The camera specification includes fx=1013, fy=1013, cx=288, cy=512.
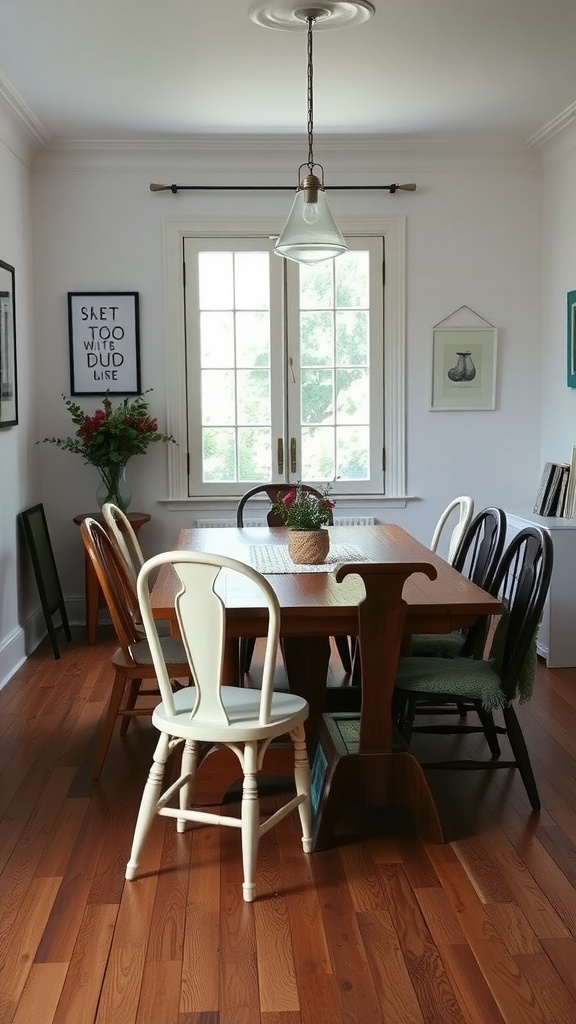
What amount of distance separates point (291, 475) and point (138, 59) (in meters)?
2.45

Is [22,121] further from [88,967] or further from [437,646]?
[88,967]

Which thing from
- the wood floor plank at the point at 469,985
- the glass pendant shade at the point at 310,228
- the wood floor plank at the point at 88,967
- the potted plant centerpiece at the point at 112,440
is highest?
the glass pendant shade at the point at 310,228

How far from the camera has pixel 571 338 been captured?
5391 millimetres

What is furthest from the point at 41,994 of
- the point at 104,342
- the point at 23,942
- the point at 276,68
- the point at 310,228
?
the point at 104,342

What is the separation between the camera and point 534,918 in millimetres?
2514

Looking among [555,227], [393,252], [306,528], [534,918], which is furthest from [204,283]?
[534,918]

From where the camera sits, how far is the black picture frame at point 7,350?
4898 millimetres

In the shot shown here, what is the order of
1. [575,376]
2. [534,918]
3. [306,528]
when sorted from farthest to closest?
1. [575,376]
2. [306,528]
3. [534,918]

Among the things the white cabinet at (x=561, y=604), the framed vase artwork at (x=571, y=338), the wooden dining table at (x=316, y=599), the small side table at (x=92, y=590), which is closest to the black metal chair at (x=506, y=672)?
the wooden dining table at (x=316, y=599)

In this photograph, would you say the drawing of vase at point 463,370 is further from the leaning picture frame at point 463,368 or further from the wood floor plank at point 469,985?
the wood floor plank at point 469,985

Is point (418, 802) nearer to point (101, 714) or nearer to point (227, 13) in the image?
point (101, 714)

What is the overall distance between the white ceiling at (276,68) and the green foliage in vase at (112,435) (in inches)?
59.4

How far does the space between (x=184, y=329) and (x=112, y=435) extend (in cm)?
80

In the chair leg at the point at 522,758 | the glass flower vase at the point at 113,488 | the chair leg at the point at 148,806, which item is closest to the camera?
the chair leg at the point at 148,806
